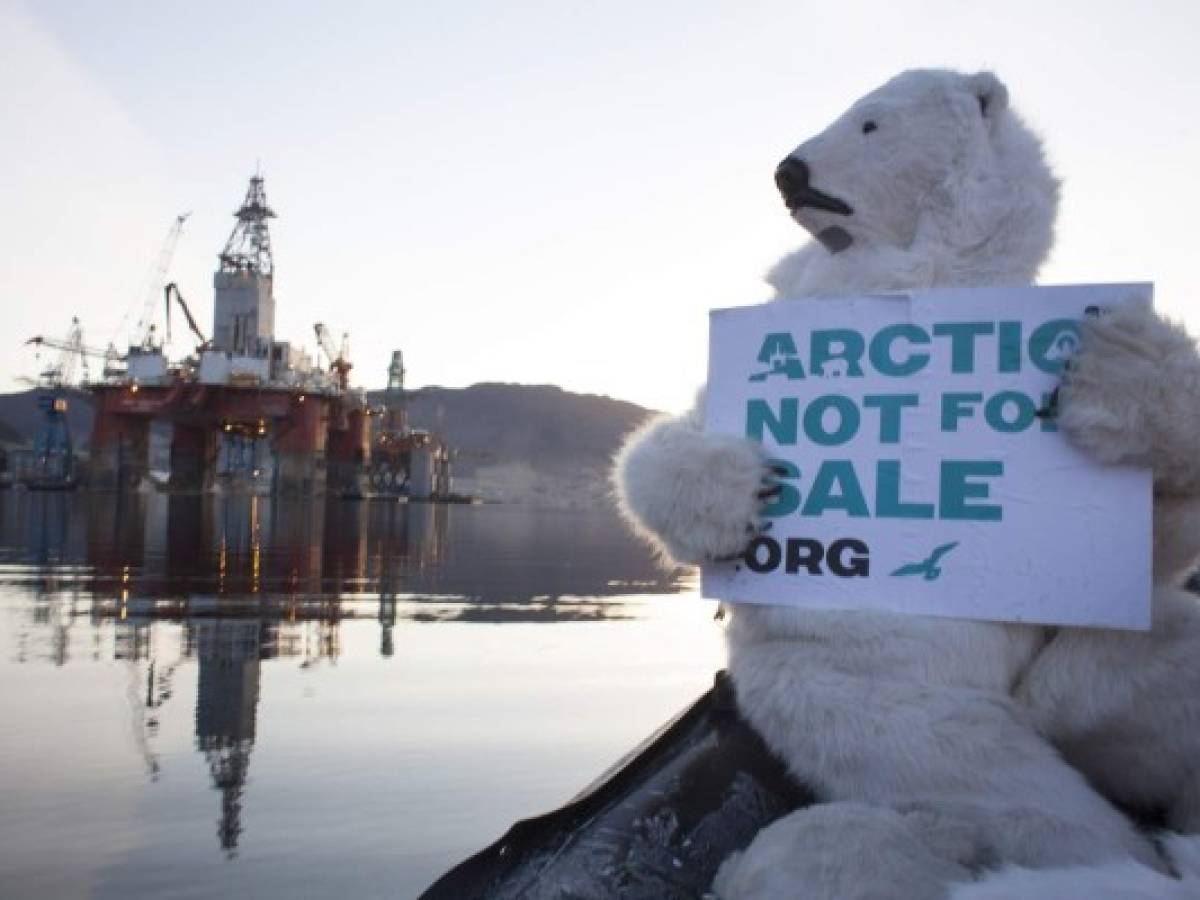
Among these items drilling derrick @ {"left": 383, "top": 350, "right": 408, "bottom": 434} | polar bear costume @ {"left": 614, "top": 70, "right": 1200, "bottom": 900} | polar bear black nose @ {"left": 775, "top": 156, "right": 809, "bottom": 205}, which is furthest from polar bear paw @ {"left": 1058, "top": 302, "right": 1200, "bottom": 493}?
drilling derrick @ {"left": 383, "top": 350, "right": 408, "bottom": 434}

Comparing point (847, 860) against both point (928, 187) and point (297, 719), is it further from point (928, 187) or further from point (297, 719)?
point (297, 719)

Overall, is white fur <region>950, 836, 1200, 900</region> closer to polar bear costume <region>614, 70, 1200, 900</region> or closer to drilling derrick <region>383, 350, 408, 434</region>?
polar bear costume <region>614, 70, 1200, 900</region>

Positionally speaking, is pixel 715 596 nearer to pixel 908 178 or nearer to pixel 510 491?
pixel 908 178

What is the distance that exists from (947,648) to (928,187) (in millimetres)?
906

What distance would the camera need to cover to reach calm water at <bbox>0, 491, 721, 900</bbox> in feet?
8.10

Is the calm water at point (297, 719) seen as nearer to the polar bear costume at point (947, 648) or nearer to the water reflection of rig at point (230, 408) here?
the polar bear costume at point (947, 648)

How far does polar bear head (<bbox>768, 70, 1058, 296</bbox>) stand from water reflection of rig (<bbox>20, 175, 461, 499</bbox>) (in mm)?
50425

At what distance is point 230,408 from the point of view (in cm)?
5400

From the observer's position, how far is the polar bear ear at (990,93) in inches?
81.6

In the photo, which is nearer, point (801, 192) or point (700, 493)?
point (700, 493)

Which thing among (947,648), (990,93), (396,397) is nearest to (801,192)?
(990,93)

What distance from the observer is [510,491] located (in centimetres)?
12481

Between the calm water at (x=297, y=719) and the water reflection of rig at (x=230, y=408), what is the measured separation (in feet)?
147

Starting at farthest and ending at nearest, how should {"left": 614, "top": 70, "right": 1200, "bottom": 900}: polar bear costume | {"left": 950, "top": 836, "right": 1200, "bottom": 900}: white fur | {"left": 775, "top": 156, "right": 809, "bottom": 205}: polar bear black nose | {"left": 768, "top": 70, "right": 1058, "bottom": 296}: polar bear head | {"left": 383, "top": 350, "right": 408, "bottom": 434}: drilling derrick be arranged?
{"left": 383, "top": 350, "right": 408, "bottom": 434}: drilling derrick
{"left": 775, "top": 156, "right": 809, "bottom": 205}: polar bear black nose
{"left": 768, "top": 70, "right": 1058, "bottom": 296}: polar bear head
{"left": 614, "top": 70, "right": 1200, "bottom": 900}: polar bear costume
{"left": 950, "top": 836, "right": 1200, "bottom": 900}: white fur
